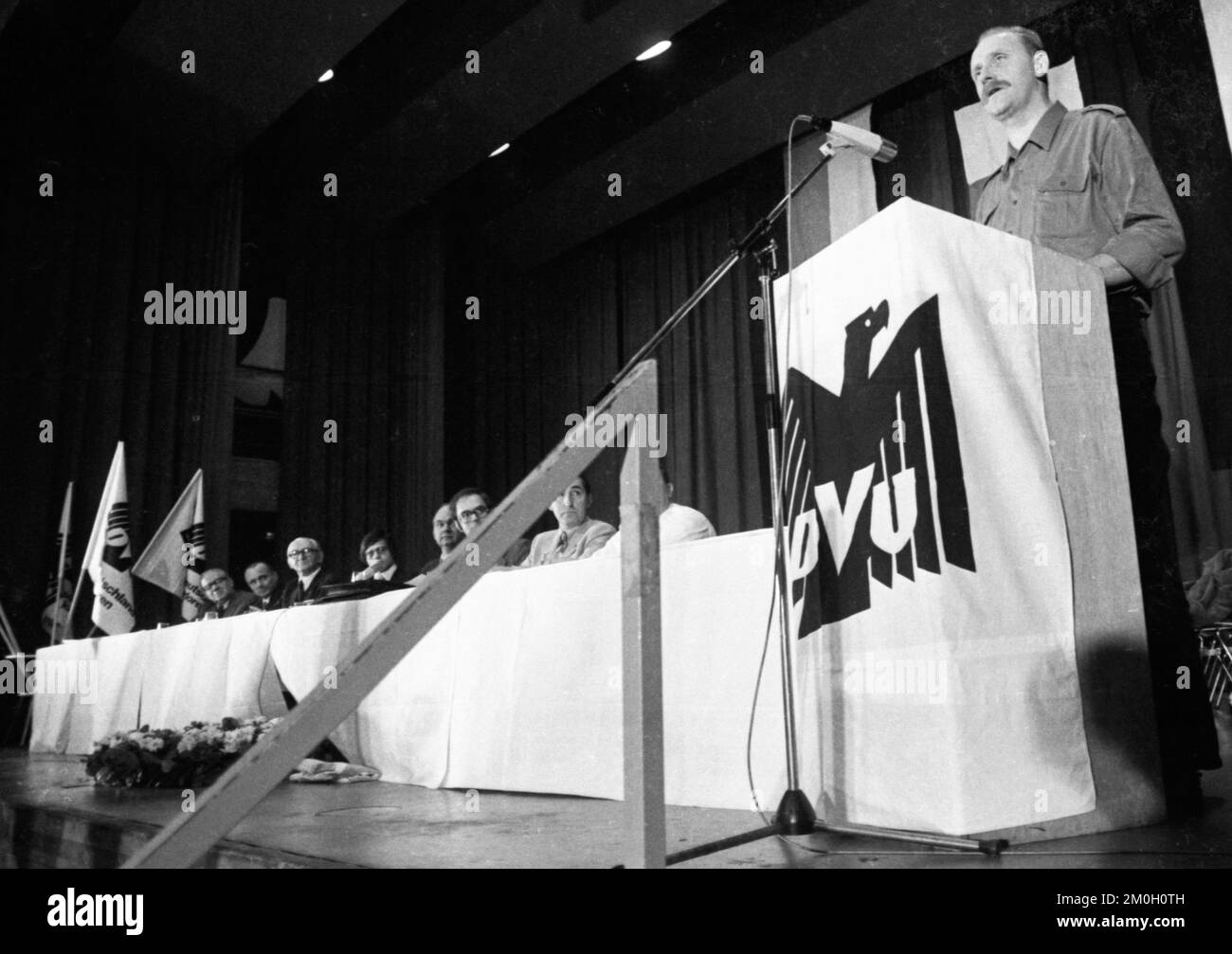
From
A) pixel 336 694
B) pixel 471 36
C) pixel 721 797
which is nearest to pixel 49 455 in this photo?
pixel 471 36

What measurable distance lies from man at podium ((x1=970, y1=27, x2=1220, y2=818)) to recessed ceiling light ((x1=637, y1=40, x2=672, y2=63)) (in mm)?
3049

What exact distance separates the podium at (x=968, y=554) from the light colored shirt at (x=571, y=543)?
5.16 ft

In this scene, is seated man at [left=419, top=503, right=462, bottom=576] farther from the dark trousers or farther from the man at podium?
the dark trousers

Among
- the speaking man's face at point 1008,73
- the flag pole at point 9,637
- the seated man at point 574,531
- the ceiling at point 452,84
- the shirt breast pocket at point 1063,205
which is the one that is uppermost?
the ceiling at point 452,84

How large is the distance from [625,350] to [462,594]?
511cm

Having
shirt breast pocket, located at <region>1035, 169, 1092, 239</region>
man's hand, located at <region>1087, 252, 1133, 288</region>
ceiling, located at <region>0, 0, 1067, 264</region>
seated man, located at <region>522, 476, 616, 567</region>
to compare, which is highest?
ceiling, located at <region>0, 0, 1067, 264</region>

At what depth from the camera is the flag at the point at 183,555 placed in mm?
3945

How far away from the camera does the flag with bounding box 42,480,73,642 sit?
415 cm

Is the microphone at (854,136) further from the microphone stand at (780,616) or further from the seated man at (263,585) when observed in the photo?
the seated man at (263,585)

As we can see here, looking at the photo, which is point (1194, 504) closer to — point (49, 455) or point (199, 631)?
point (199, 631)

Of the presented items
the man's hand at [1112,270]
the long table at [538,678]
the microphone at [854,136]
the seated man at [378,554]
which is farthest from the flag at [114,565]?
the man's hand at [1112,270]

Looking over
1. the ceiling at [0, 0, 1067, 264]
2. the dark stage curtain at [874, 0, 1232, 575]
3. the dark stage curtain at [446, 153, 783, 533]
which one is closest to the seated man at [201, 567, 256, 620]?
the dark stage curtain at [446, 153, 783, 533]

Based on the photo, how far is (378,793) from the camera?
2.10 m

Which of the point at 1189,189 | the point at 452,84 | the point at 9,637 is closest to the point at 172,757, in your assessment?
the point at 9,637
